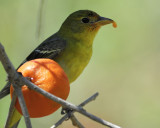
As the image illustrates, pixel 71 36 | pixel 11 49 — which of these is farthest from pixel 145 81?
pixel 11 49

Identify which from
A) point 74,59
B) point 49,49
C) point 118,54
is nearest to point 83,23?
point 49,49

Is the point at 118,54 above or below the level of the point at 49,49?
below

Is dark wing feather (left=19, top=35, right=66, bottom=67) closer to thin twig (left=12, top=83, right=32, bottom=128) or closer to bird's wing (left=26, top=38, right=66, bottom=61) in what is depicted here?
bird's wing (left=26, top=38, right=66, bottom=61)

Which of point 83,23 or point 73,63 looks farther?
point 83,23

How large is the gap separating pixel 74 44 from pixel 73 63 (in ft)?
1.32

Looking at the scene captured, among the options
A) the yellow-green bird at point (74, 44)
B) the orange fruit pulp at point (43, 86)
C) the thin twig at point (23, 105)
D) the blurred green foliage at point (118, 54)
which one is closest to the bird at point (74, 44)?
the yellow-green bird at point (74, 44)

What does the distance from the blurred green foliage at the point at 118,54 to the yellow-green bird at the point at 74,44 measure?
379 mm

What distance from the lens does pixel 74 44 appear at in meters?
4.42

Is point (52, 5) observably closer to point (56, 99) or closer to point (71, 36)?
point (71, 36)

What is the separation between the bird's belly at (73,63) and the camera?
4043mm

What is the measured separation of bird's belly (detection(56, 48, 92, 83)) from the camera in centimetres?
404

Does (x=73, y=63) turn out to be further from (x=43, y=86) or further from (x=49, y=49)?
(x=43, y=86)

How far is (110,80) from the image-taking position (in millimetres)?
5988

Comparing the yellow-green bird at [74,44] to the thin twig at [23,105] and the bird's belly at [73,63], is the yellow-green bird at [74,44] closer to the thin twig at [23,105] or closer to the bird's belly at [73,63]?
the bird's belly at [73,63]
